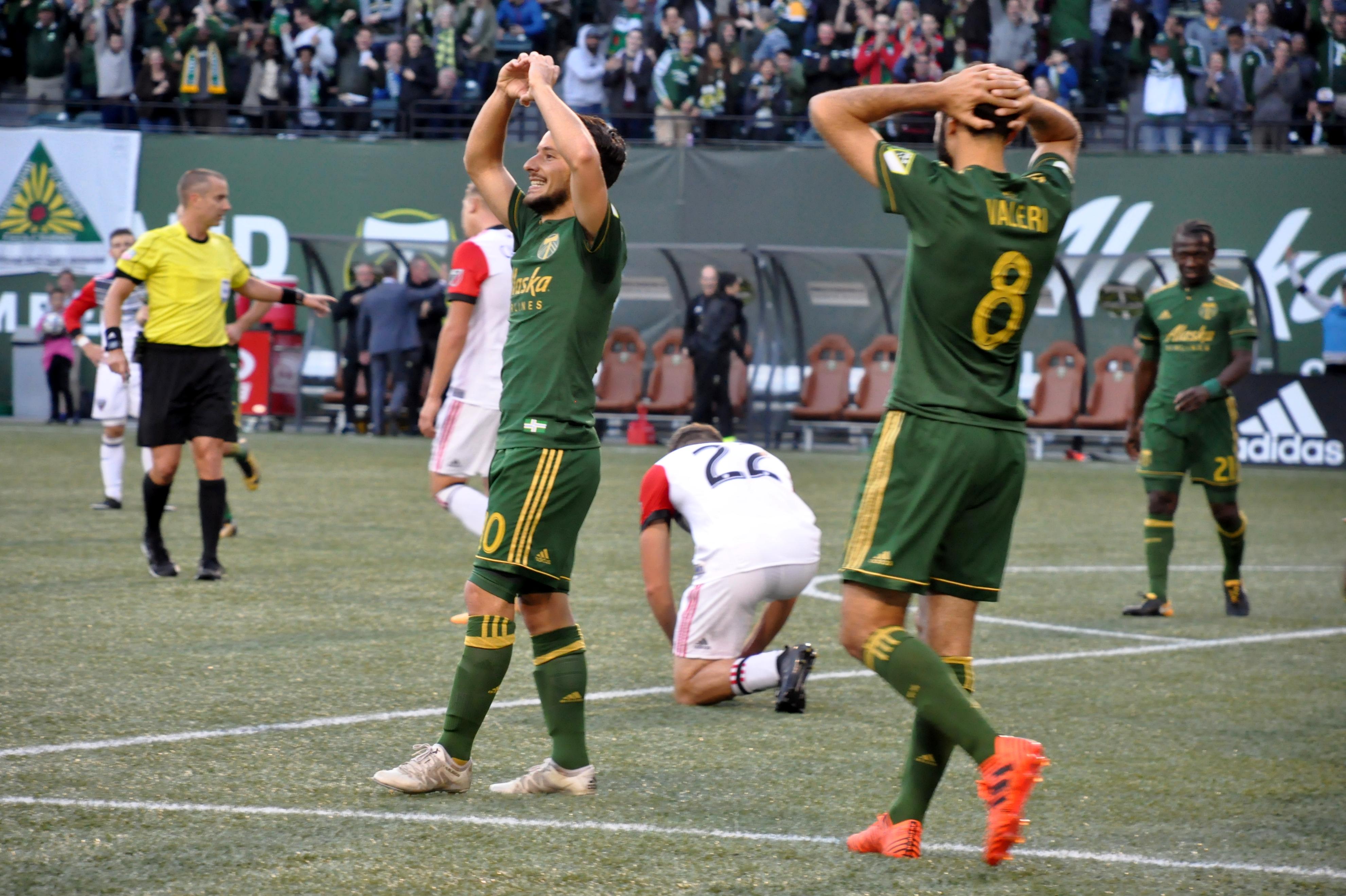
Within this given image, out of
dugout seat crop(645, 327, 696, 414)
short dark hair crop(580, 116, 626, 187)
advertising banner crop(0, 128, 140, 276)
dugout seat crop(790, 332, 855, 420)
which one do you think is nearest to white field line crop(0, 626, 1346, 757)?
short dark hair crop(580, 116, 626, 187)

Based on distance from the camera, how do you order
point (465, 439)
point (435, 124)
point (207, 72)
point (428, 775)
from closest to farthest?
point (428, 775)
point (465, 439)
point (435, 124)
point (207, 72)

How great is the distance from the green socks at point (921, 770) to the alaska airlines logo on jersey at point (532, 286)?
1.64m

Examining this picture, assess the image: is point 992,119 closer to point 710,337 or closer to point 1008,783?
point 1008,783

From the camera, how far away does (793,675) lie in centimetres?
593

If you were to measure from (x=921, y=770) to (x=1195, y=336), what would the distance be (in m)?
5.87

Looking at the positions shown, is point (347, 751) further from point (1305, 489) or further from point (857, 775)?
point (1305, 489)

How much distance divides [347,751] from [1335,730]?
3707mm

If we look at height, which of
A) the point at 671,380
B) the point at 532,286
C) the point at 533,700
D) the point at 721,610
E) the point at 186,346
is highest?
the point at 532,286

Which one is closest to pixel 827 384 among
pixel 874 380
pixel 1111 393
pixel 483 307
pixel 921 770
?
pixel 874 380

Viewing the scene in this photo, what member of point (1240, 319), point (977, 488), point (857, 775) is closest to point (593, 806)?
point (857, 775)

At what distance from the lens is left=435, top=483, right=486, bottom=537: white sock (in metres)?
8.00

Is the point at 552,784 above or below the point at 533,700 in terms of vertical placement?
above

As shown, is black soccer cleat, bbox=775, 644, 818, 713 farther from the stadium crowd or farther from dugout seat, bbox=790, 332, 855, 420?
the stadium crowd

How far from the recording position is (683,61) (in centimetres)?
2342
